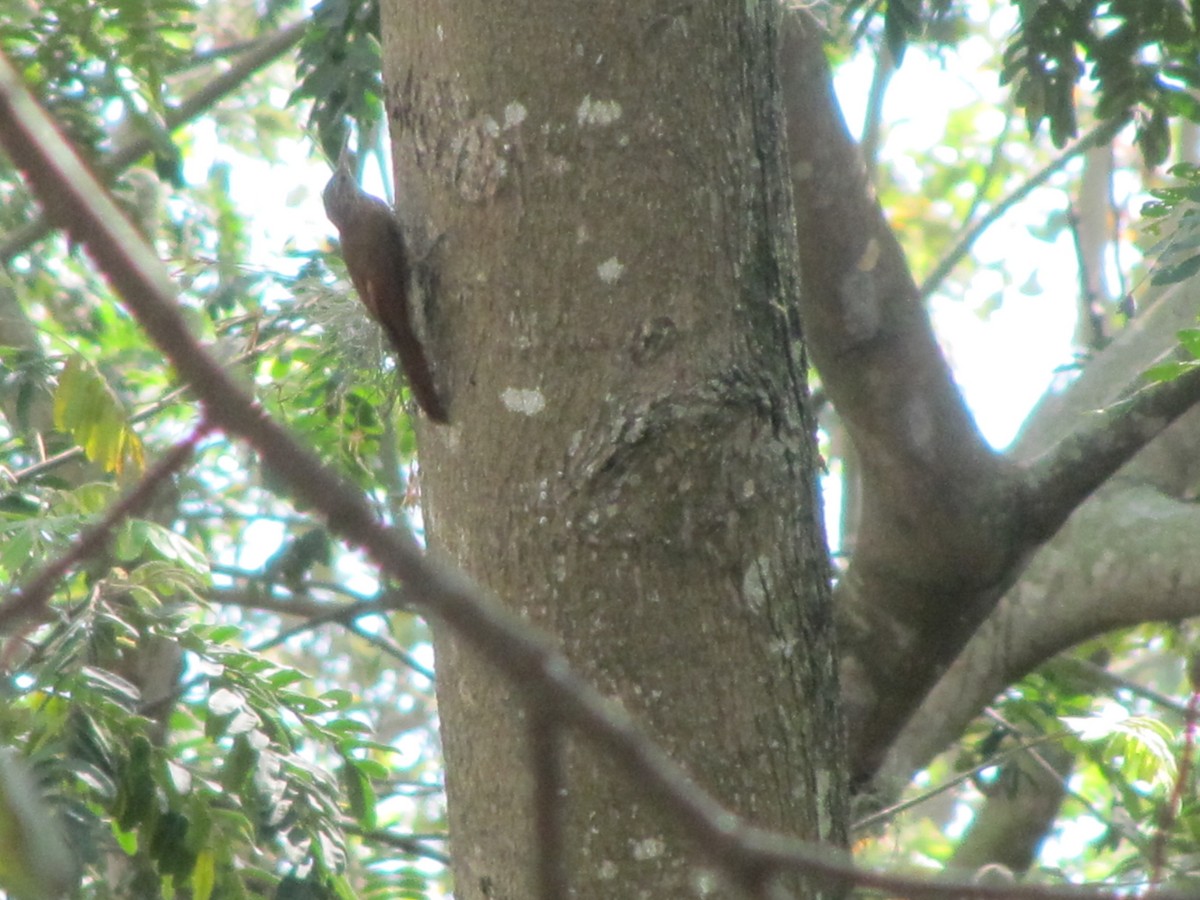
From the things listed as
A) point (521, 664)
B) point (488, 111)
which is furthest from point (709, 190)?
point (521, 664)

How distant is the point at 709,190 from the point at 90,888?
1686 millimetres

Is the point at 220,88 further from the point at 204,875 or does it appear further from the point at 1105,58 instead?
the point at 204,875

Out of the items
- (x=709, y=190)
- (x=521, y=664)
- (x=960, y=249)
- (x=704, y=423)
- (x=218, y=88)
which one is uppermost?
(x=218, y=88)

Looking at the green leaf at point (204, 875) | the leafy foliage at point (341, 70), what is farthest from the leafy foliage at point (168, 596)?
the leafy foliage at point (341, 70)

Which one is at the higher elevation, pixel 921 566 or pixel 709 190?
pixel 921 566

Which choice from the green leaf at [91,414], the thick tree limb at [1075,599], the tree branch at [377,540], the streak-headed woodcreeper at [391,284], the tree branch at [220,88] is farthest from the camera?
the tree branch at [220,88]

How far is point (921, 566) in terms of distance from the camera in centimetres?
278

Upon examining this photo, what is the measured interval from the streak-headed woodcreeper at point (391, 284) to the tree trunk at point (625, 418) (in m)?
0.03

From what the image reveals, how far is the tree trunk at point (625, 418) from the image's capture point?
140cm

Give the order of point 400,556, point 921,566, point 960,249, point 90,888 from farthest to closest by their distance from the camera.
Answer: point 960,249 < point 921,566 < point 90,888 < point 400,556

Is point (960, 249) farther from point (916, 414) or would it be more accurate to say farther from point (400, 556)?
point (400, 556)

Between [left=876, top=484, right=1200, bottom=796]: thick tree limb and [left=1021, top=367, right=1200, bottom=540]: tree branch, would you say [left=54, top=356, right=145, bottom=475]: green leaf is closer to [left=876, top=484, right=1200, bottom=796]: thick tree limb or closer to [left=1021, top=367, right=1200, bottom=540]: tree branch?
[left=1021, top=367, right=1200, bottom=540]: tree branch

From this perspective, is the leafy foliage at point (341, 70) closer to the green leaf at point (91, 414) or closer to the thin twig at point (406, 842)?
the green leaf at point (91, 414)

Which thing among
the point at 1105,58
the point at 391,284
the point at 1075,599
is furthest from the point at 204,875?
the point at 1105,58
